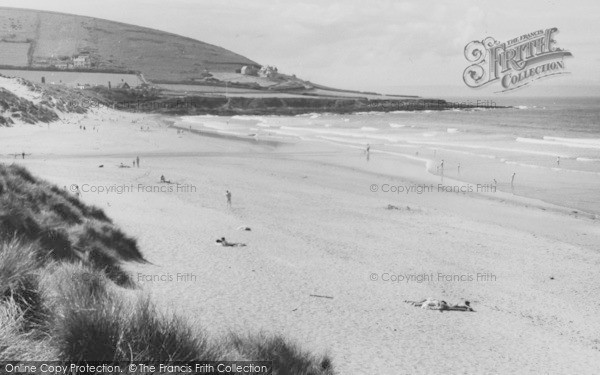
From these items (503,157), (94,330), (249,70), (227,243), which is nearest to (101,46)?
(249,70)

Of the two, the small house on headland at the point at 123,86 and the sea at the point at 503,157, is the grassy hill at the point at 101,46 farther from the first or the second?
the sea at the point at 503,157

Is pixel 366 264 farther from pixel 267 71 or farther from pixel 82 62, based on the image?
pixel 267 71

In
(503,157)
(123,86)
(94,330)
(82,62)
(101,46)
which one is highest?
(101,46)

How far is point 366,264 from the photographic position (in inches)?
419

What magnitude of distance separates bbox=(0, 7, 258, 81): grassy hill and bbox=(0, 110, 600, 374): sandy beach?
99.5 meters

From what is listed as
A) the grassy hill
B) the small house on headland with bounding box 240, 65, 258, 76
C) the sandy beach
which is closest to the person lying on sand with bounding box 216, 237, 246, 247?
the sandy beach

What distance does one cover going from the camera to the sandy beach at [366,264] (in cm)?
705

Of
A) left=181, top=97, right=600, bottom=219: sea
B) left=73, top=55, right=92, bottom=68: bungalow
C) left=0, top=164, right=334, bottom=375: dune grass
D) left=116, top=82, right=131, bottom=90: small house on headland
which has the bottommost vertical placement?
left=181, top=97, right=600, bottom=219: sea

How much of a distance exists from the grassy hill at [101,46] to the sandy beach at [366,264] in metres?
99.5

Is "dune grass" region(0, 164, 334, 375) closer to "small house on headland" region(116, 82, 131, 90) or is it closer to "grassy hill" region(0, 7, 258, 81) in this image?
"small house on headland" region(116, 82, 131, 90)

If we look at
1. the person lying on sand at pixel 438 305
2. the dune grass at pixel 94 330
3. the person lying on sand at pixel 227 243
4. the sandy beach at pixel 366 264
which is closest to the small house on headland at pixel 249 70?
the sandy beach at pixel 366 264

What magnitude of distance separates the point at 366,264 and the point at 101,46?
420ft

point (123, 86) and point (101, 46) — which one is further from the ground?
point (101, 46)

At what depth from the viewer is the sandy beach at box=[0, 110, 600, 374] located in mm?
7055
